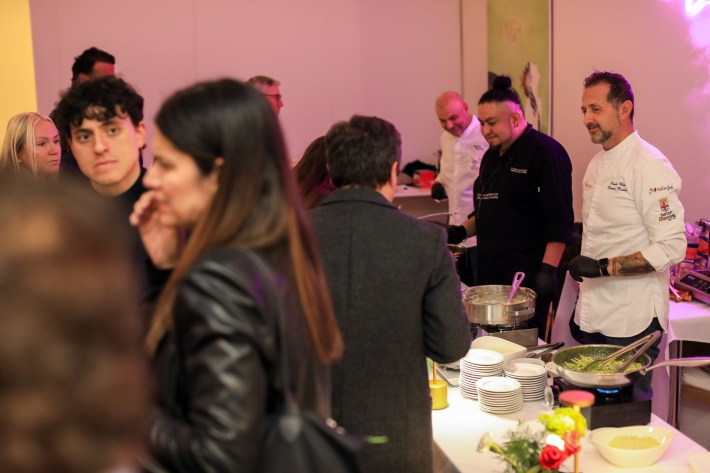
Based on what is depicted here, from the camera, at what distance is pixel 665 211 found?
2951 millimetres

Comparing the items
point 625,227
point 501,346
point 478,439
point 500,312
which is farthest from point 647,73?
point 478,439

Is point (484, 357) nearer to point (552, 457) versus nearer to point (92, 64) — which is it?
point (552, 457)

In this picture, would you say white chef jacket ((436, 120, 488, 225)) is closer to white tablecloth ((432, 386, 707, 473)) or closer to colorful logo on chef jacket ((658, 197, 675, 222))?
colorful logo on chef jacket ((658, 197, 675, 222))

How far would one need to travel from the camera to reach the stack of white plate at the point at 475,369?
246cm

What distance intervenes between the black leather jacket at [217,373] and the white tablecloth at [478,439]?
1.01 meters

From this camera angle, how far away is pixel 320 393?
1248 millimetres

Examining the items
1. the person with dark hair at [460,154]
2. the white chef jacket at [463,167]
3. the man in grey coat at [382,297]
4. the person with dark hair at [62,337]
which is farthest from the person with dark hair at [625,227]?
the person with dark hair at [62,337]

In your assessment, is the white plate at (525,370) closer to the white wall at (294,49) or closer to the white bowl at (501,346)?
the white bowl at (501,346)

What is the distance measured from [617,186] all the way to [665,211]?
0.22 metres

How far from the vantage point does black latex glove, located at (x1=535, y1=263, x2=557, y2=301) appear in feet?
12.0

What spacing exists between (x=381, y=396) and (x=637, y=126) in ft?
10.1

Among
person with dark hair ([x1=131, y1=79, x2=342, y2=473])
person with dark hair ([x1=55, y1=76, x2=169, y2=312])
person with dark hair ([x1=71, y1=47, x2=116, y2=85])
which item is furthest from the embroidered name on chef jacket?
person with dark hair ([x1=71, y1=47, x2=116, y2=85])

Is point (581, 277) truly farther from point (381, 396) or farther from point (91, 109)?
point (91, 109)

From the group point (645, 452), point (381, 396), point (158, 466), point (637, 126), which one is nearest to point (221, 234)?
point (158, 466)
